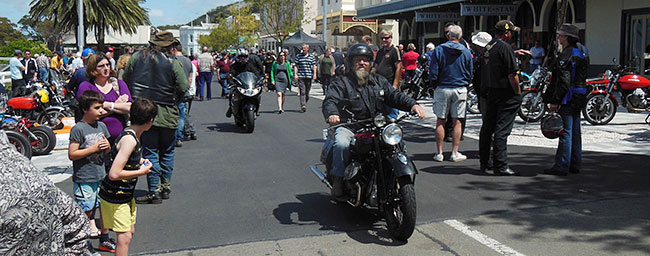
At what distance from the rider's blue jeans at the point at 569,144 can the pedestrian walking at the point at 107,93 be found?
4959mm

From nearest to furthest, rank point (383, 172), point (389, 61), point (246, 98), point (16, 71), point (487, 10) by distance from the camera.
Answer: point (383, 172) < point (389, 61) < point (246, 98) < point (16, 71) < point (487, 10)

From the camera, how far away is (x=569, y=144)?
7.60m

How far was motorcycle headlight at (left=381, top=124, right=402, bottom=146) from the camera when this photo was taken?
5145 millimetres

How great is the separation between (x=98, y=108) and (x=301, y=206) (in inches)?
90.3

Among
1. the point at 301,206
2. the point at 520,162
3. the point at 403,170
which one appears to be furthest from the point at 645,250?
the point at 520,162

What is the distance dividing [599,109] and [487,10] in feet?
41.7

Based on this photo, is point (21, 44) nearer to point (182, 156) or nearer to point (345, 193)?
point (182, 156)

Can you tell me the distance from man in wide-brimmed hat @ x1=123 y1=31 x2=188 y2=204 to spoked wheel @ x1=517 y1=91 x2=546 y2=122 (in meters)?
8.13

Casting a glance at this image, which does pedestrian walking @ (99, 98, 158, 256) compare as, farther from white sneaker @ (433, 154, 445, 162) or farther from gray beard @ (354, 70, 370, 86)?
white sneaker @ (433, 154, 445, 162)

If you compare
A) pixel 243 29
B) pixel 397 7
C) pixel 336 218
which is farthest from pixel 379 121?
pixel 243 29

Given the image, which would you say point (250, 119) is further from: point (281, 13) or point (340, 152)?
point (281, 13)

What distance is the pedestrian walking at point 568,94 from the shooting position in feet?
24.7

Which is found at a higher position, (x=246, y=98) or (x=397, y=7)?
(x=397, y=7)

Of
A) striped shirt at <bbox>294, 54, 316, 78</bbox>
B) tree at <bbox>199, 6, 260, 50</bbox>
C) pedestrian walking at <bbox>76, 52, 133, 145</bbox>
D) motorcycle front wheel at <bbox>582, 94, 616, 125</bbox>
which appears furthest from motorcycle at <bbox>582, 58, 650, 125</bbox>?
tree at <bbox>199, 6, 260, 50</bbox>
